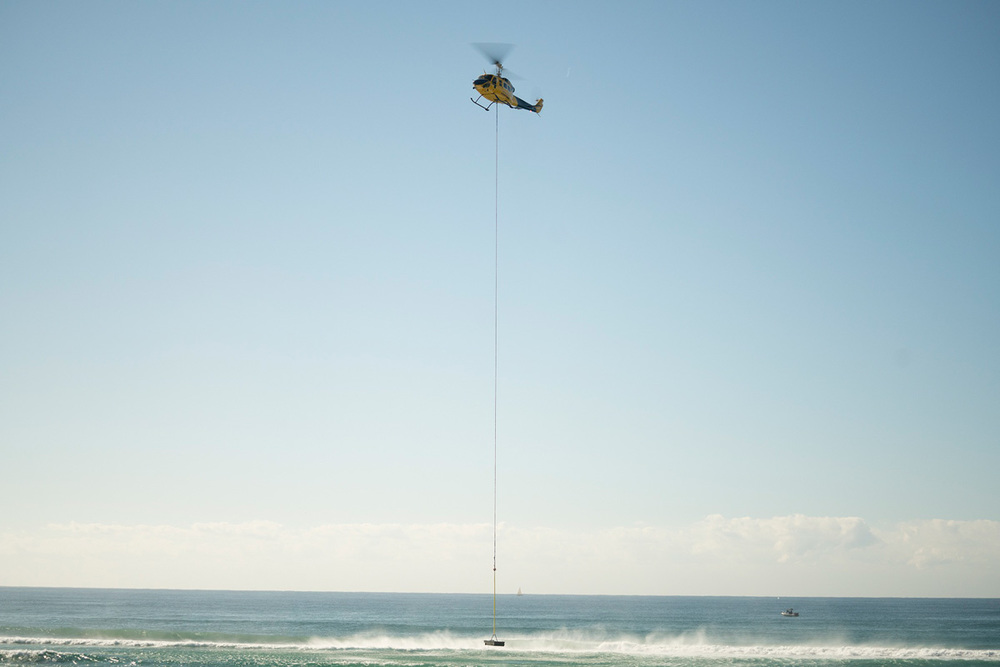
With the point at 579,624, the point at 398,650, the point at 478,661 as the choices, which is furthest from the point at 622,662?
the point at 579,624

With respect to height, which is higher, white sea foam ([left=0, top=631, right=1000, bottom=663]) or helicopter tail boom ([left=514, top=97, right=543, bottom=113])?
helicopter tail boom ([left=514, top=97, right=543, bottom=113])

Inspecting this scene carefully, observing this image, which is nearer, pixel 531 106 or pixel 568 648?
pixel 531 106

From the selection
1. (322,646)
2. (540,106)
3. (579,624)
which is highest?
(540,106)

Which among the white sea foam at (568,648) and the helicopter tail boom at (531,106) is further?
the white sea foam at (568,648)

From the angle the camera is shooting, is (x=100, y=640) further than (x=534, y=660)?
Yes

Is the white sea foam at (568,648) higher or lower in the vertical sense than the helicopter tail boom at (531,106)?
lower

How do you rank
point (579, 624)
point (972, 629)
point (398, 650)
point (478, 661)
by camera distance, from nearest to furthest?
point (478, 661)
point (398, 650)
point (972, 629)
point (579, 624)

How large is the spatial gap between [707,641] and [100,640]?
148ft

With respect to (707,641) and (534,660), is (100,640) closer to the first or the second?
(534,660)

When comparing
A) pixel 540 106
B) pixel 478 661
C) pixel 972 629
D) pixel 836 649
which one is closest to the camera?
pixel 540 106

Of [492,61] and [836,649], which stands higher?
[492,61]

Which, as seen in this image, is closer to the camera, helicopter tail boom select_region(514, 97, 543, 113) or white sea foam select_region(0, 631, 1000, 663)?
helicopter tail boom select_region(514, 97, 543, 113)

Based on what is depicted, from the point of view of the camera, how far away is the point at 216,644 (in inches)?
1730

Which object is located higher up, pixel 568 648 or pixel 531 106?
pixel 531 106
